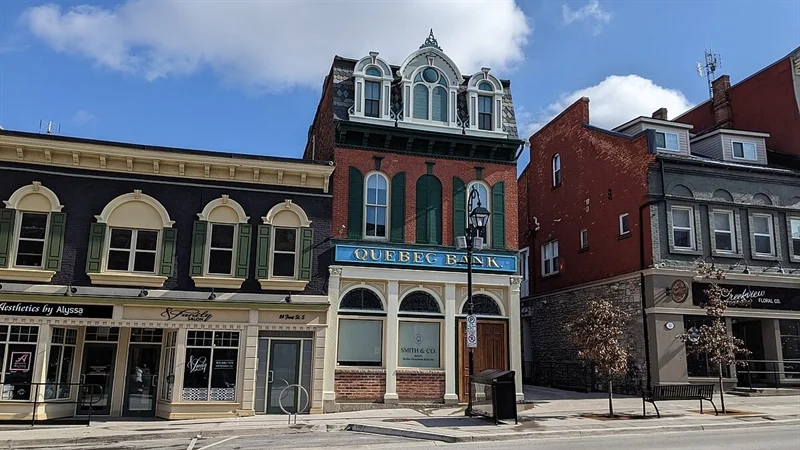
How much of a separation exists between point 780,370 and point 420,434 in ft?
54.2

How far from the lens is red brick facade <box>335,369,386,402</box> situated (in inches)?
767

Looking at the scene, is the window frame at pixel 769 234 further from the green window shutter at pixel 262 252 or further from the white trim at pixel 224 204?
the white trim at pixel 224 204

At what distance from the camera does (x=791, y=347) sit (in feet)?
78.6

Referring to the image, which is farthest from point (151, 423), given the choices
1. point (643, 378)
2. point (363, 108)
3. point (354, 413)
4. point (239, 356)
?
point (643, 378)

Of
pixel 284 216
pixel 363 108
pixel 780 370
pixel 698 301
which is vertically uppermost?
pixel 363 108

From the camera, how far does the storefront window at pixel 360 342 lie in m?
19.9

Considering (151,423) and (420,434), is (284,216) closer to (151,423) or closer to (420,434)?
(151,423)

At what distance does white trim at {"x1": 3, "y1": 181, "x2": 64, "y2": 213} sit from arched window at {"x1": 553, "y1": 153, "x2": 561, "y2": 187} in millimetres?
21434

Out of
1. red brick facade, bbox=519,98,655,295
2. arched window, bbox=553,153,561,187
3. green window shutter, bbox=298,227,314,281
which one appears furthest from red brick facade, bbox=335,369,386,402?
arched window, bbox=553,153,561,187

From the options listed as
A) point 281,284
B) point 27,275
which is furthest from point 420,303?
point 27,275

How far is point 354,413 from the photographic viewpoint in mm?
18688

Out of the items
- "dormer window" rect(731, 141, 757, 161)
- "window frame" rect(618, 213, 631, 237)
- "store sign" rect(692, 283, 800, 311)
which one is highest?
"dormer window" rect(731, 141, 757, 161)

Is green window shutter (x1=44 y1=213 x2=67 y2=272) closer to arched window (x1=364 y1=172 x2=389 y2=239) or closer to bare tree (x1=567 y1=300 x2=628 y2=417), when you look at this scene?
arched window (x1=364 y1=172 x2=389 y2=239)

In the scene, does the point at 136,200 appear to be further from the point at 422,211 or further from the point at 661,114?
the point at 661,114
